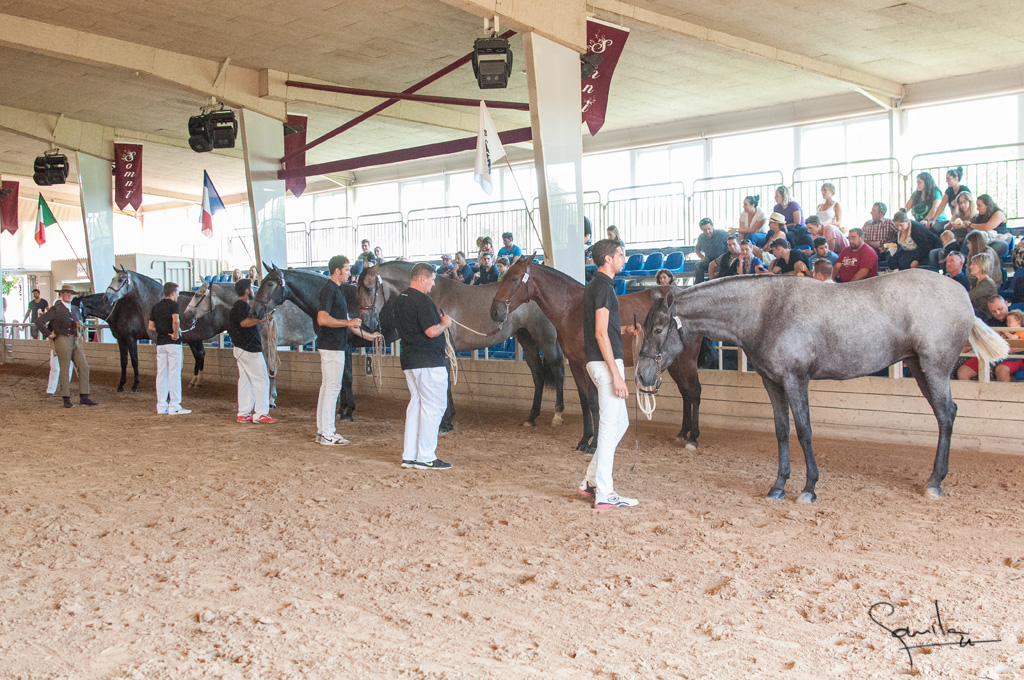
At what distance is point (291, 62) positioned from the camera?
14023 millimetres

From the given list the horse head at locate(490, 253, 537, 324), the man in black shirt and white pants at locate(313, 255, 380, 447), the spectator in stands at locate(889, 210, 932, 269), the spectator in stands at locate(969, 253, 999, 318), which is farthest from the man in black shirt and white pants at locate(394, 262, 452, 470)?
the spectator in stands at locate(889, 210, 932, 269)

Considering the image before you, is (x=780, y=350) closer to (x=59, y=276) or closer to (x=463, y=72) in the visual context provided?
(x=463, y=72)

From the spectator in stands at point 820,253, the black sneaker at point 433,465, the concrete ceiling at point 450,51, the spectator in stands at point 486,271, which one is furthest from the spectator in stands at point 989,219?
the black sneaker at point 433,465

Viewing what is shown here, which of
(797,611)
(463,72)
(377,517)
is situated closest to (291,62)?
(463,72)

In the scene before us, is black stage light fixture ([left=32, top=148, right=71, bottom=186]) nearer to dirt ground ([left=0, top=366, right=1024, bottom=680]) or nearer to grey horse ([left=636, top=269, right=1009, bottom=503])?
dirt ground ([left=0, top=366, right=1024, bottom=680])

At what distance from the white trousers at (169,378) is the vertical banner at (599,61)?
21.4 ft

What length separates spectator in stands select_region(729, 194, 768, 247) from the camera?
38.7 feet

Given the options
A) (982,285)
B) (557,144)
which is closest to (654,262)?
(557,144)

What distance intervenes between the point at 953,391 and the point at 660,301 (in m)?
3.36

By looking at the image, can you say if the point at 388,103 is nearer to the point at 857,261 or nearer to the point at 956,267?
the point at 857,261

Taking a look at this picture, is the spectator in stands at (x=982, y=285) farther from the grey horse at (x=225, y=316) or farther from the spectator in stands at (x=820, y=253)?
the grey horse at (x=225, y=316)

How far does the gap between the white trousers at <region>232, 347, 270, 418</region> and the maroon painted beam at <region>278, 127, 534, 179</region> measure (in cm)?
424

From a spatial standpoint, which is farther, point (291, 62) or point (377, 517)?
point (291, 62)

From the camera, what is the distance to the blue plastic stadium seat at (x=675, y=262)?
43.9 feet
